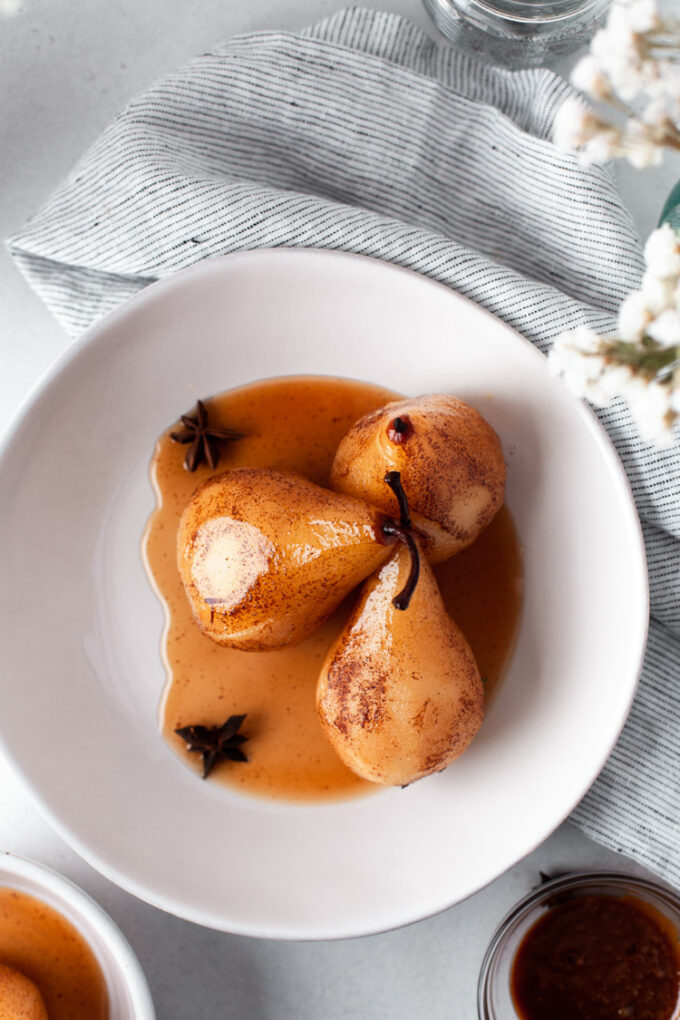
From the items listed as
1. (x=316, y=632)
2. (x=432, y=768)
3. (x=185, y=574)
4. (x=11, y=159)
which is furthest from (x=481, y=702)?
(x=11, y=159)

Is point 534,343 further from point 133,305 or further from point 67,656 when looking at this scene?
point 67,656

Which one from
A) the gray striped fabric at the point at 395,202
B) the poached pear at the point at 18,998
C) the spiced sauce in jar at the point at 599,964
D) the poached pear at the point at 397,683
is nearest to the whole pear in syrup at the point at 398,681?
the poached pear at the point at 397,683

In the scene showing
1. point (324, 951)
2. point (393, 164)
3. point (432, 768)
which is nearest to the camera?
point (432, 768)

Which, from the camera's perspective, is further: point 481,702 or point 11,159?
point 11,159

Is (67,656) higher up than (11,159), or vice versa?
(11,159)

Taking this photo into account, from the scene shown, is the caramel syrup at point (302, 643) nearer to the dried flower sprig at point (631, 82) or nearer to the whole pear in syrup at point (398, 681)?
the whole pear in syrup at point (398, 681)

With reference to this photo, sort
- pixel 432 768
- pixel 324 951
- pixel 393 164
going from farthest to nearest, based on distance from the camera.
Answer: pixel 324 951 → pixel 393 164 → pixel 432 768

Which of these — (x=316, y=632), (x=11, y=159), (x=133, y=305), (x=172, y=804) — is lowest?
(x=172, y=804)
